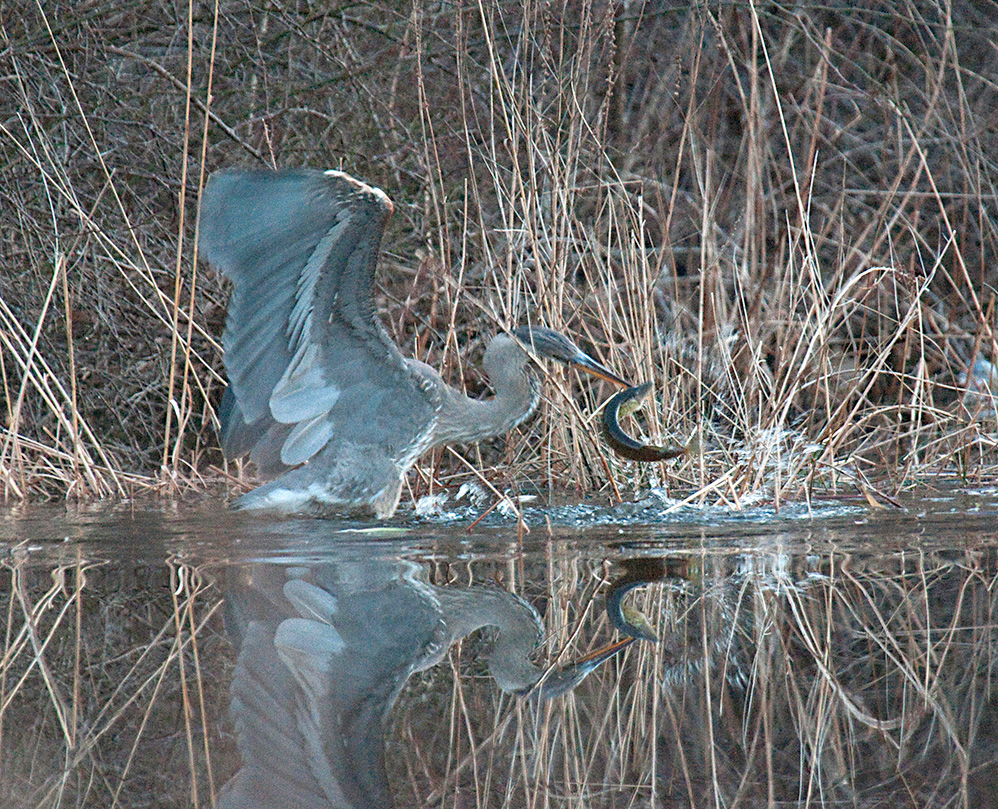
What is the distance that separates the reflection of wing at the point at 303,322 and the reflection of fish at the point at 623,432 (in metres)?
0.93

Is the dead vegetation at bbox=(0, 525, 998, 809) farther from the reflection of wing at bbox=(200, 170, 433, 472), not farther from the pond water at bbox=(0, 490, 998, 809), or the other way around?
the reflection of wing at bbox=(200, 170, 433, 472)

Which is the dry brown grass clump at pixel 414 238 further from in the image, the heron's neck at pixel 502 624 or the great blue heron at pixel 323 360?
the heron's neck at pixel 502 624

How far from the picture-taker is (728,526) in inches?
192

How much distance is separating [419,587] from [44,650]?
1068 mm

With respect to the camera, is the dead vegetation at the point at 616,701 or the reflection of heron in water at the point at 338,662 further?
the reflection of heron in water at the point at 338,662

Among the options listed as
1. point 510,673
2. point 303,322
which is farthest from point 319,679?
point 303,322

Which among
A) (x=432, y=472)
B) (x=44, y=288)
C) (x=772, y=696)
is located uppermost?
(x=44, y=288)

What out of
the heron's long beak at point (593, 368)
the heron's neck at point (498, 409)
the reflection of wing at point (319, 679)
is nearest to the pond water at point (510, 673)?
the reflection of wing at point (319, 679)

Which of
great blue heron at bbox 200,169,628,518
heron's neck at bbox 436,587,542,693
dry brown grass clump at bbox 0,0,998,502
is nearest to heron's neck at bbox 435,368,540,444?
great blue heron at bbox 200,169,628,518

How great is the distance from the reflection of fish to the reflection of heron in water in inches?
52.0

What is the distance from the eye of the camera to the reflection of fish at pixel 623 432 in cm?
513

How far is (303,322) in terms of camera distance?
16.9ft

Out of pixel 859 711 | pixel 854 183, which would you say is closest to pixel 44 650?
pixel 859 711

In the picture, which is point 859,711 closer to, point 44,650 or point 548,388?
point 44,650
